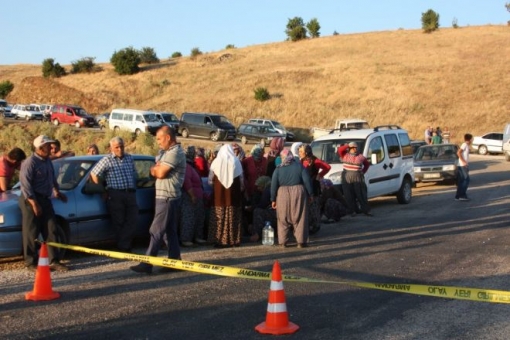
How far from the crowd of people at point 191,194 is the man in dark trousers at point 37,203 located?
1 centimetres

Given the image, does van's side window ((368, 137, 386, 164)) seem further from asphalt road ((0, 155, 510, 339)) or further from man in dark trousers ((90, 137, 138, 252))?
man in dark trousers ((90, 137, 138, 252))

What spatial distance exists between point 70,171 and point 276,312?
18.8ft

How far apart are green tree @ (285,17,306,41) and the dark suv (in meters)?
44.8

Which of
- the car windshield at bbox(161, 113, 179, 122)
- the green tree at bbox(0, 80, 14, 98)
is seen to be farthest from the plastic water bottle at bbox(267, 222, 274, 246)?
the green tree at bbox(0, 80, 14, 98)

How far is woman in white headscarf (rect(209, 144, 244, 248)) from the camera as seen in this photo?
37.3 ft

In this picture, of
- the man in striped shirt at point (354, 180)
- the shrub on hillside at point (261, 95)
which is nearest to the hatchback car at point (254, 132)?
the shrub on hillside at point (261, 95)

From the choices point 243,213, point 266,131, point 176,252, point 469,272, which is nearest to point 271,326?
point 176,252

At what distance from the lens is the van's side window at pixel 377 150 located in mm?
17609

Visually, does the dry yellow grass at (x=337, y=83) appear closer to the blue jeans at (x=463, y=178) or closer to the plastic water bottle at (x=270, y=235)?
the blue jeans at (x=463, y=178)

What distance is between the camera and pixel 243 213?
12.6m

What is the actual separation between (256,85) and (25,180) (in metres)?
57.0

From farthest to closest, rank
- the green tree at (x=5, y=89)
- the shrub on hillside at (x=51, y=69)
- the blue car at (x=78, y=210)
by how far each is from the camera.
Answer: the shrub on hillside at (x=51, y=69) → the green tree at (x=5, y=89) → the blue car at (x=78, y=210)

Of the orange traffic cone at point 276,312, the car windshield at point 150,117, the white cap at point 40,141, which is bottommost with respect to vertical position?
the orange traffic cone at point 276,312

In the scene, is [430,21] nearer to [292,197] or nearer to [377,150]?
[377,150]
